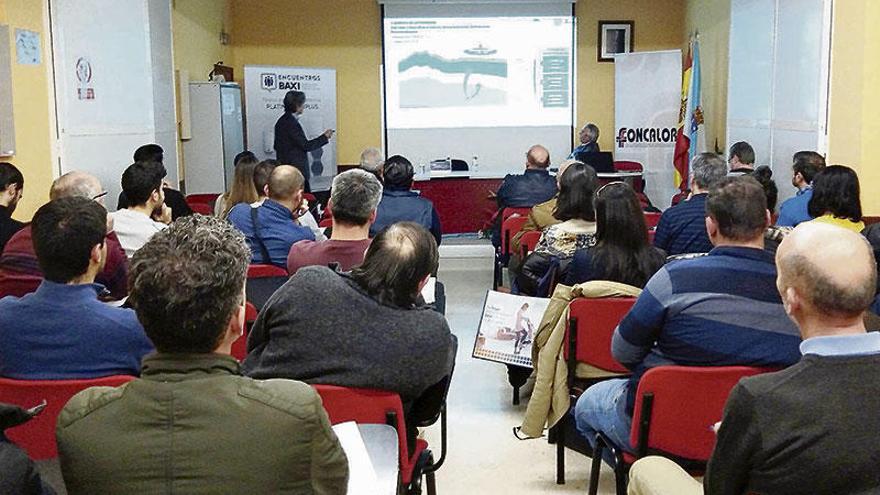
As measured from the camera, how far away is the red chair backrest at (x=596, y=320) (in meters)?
3.52

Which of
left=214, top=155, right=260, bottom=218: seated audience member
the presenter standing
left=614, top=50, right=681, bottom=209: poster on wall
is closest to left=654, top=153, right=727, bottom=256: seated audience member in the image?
left=214, top=155, right=260, bottom=218: seated audience member

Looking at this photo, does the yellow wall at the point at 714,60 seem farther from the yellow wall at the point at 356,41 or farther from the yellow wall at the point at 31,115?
the yellow wall at the point at 31,115

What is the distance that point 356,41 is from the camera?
11.3 metres

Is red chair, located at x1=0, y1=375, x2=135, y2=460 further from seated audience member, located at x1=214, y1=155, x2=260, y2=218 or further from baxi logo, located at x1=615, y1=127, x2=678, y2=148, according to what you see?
baxi logo, located at x1=615, y1=127, x2=678, y2=148

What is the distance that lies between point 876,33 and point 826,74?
0.63 metres

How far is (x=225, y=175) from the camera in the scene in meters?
9.01

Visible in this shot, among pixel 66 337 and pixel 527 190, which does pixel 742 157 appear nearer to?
pixel 527 190

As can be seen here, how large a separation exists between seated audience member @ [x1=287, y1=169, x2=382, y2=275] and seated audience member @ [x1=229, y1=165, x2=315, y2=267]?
1.99 feet

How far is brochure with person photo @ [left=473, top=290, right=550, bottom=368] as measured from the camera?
13.5 ft

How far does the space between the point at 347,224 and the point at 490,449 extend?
1.23 m

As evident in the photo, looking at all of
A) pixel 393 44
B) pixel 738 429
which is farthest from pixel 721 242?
pixel 393 44

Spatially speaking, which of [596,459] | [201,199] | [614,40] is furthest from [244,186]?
[614,40]

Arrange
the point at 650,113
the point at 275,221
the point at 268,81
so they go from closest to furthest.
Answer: the point at 275,221 → the point at 650,113 → the point at 268,81

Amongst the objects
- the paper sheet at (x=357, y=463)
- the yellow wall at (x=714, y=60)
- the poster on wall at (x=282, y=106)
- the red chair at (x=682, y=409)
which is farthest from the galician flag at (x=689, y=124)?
the paper sheet at (x=357, y=463)
